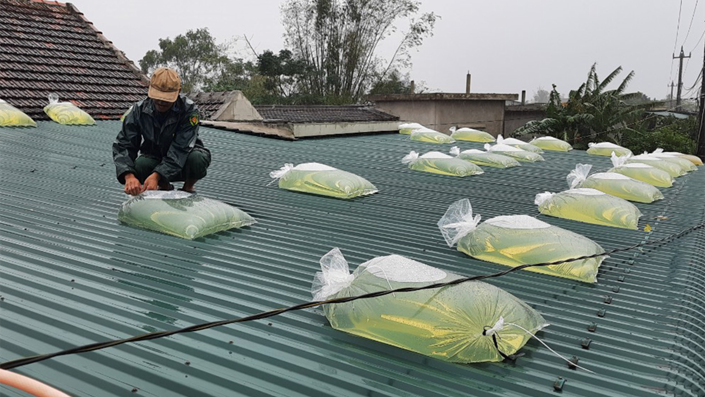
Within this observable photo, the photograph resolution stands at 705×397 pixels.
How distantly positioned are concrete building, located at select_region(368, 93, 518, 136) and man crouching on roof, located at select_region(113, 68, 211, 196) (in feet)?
54.8

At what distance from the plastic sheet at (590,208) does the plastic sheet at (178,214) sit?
2.51 metres

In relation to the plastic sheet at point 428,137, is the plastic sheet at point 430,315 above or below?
below

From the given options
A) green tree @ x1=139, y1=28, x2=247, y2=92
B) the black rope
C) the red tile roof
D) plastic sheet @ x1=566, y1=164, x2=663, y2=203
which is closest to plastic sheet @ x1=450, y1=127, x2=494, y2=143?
plastic sheet @ x1=566, y1=164, x2=663, y2=203

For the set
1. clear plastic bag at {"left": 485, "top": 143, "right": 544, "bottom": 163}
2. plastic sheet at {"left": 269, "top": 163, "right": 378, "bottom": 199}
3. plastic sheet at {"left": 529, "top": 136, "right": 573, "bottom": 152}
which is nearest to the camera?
plastic sheet at {"left": 269, "top": 163, "right": 378, "bottom": 199}

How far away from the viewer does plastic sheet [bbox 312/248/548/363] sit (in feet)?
6.40

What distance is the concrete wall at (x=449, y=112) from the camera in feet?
66.0

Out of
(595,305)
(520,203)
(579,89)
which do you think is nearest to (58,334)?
(595,305)

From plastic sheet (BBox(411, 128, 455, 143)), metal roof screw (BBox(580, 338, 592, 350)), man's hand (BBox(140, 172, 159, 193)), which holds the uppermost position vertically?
plastic sheet (BBox(411, 128, 455, 143))

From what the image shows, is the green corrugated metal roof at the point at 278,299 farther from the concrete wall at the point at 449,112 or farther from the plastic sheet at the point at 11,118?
the concrete wall at the point at 449,112

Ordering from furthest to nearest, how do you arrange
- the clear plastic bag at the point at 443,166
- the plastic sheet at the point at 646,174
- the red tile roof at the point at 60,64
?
1. the red tile roof at the point at 60,64
2. the plastic sheet at the point at 646,174
3. the clear plastic bag at the point at 443,166

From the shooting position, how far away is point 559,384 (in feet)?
6.06

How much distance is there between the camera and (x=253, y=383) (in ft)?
5.76

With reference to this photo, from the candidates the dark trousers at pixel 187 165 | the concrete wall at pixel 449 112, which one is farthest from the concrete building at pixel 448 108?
the dark trousers at pixel 187 165

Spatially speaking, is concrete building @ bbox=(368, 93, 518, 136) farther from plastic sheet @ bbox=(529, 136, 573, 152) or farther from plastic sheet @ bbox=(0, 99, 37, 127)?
plastic sheet @ bbox=(0, 99, 37, 127)
